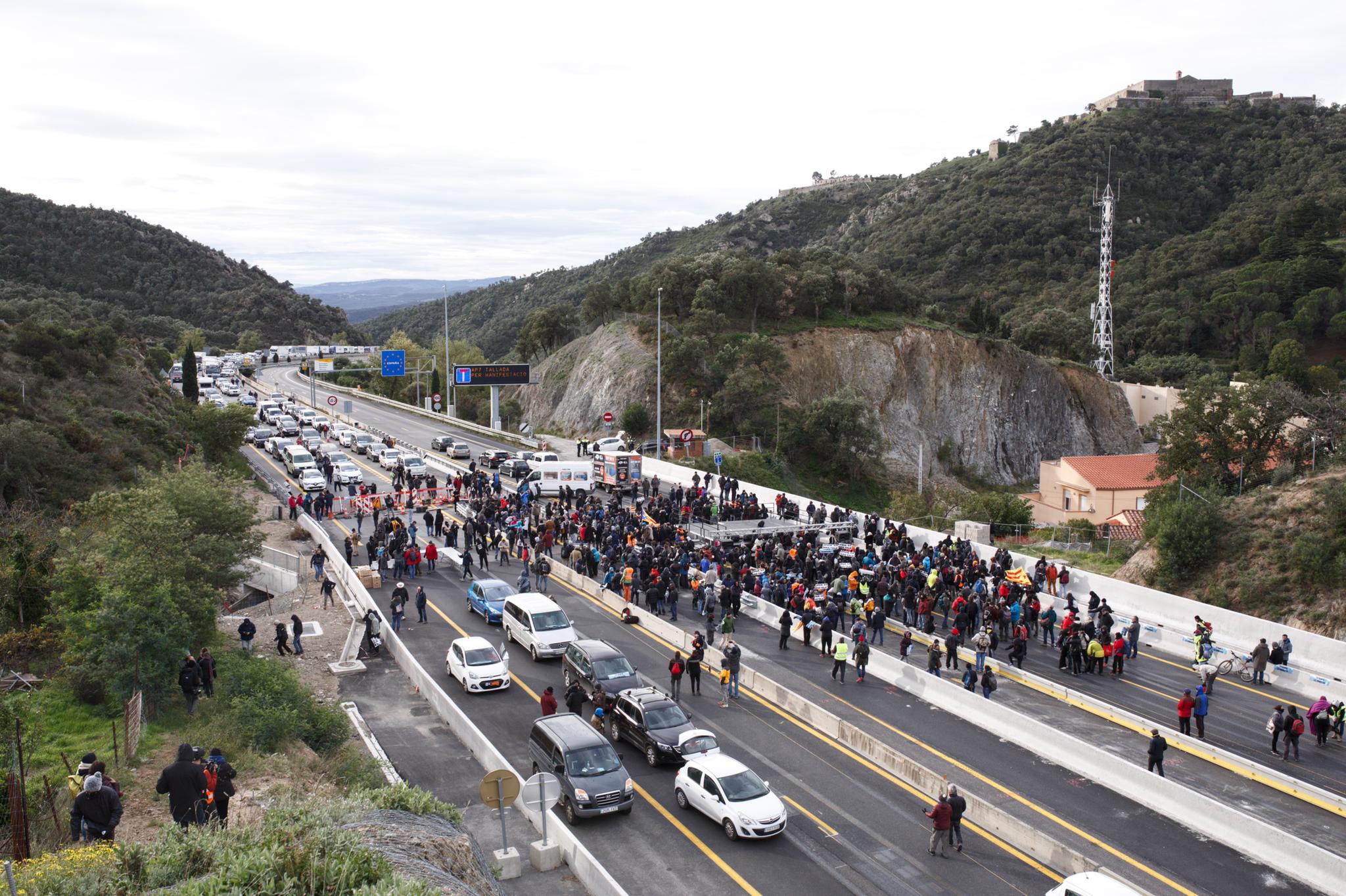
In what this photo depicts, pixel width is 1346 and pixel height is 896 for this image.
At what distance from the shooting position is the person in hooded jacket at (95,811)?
10562mm

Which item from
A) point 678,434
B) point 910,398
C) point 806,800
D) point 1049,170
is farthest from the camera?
point 1049,170

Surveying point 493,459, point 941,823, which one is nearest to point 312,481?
point 493,459

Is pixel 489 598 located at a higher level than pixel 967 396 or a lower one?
lower

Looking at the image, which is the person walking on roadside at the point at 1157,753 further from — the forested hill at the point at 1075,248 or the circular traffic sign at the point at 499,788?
the forested hill at the point at 1075,248

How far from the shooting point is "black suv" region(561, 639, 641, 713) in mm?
18891

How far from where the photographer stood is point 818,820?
1489cm

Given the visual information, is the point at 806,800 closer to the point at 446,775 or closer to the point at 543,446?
the point at 446,775

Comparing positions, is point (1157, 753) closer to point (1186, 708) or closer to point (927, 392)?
point (1186, 708)

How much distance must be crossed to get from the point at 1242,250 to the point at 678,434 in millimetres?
84723

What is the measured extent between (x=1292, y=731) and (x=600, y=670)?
13.4 meters

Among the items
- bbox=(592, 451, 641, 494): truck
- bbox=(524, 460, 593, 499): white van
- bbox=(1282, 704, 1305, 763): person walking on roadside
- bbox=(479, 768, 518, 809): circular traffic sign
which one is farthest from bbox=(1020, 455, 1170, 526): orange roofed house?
bbox=(479, 768, 518, 809): circular traffic sign

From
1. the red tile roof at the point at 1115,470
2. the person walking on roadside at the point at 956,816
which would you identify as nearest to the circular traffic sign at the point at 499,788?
the person walking on roadside at the point at 956,816

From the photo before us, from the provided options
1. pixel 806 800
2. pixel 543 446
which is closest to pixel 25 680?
pixel 806 800

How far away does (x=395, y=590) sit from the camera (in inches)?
987
